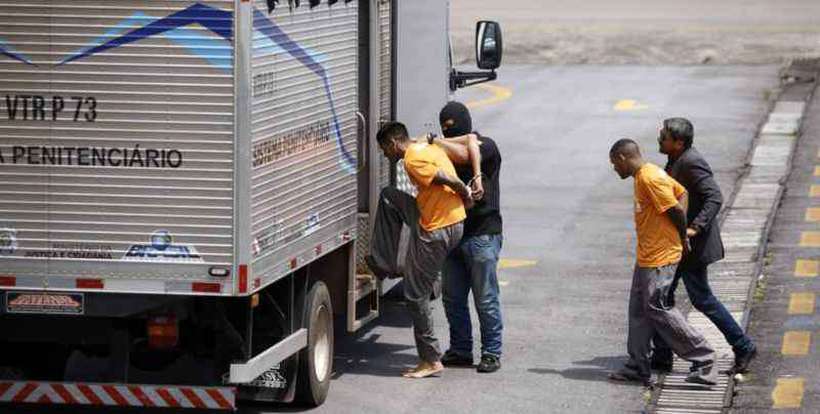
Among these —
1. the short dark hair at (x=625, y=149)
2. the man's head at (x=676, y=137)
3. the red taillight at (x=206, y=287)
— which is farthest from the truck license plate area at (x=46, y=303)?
the man's head at (x=676, y=137)

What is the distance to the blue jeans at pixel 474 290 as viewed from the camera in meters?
12.0

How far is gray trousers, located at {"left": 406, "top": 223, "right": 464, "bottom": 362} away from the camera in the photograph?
37.9 ft

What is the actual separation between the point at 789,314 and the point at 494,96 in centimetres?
1453

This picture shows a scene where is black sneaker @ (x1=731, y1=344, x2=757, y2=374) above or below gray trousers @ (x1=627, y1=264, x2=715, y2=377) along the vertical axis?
below

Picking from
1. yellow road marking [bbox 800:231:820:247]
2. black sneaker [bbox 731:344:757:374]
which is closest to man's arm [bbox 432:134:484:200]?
black sneaker [bbox 731:344:757:374]

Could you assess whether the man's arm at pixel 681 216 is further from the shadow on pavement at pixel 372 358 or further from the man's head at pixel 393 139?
the shadow on pavement at pixel 372 358

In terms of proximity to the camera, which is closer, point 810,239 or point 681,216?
point 681,216

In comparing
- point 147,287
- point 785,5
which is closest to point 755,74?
point 785,5

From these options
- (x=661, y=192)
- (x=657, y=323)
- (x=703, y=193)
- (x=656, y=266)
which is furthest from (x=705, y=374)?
(x=661, y=192)

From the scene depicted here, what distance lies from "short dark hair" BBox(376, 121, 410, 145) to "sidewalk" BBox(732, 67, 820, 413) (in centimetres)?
292

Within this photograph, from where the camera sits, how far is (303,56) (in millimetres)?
10312

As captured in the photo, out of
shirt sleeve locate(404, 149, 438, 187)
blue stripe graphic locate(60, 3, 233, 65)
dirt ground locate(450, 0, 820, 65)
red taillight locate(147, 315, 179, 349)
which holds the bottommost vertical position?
dirt ground locate(450, 0, 820, 65)

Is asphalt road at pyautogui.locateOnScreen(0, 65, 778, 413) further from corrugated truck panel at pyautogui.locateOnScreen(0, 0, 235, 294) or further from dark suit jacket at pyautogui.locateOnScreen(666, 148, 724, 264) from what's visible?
corrugated truck panel at pyautogui.locateOnScreen(0, 0, 235, 294)

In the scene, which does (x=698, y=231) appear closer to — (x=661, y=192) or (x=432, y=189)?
(x=661, y=192)
